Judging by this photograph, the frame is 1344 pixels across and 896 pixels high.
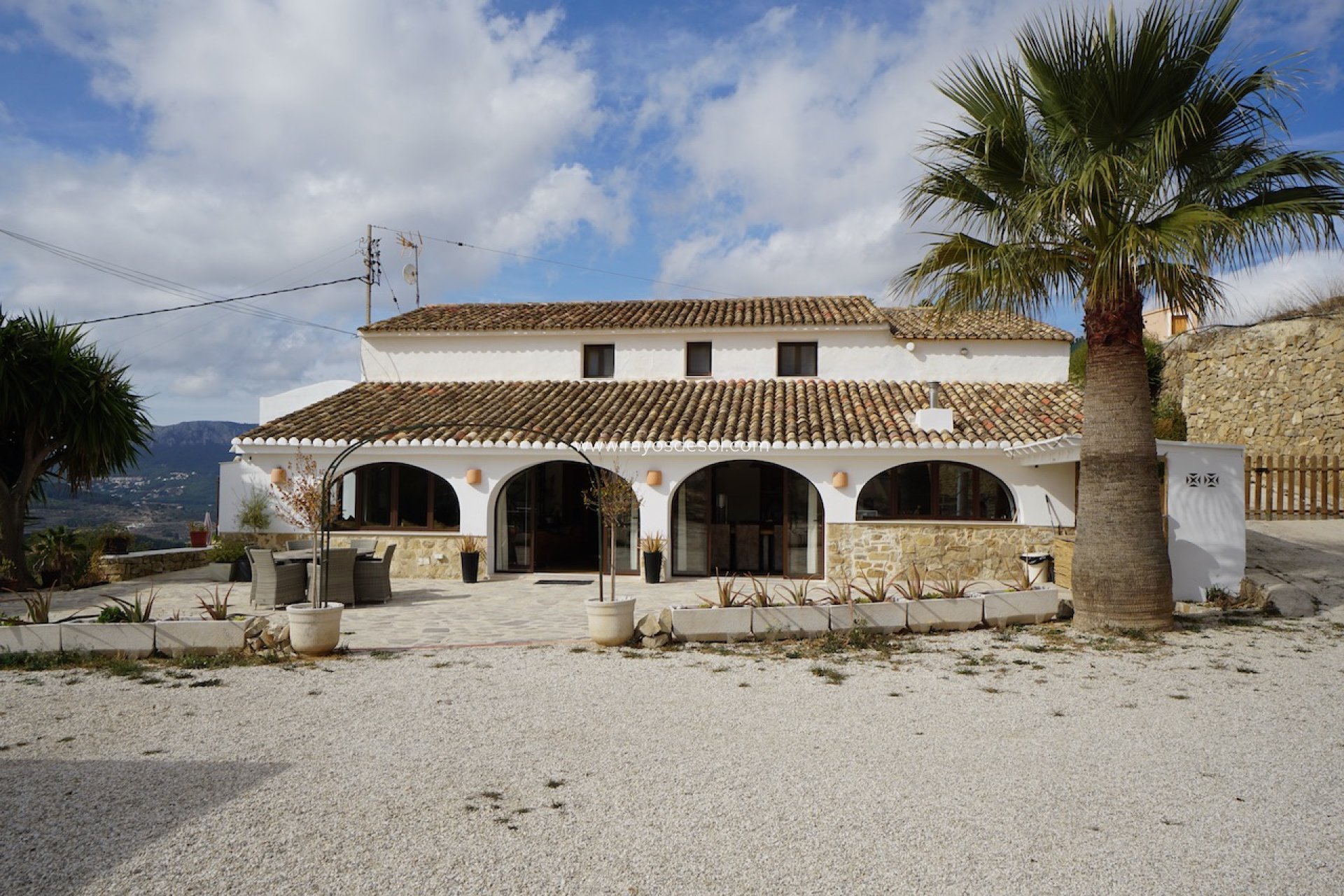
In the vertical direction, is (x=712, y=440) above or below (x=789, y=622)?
above

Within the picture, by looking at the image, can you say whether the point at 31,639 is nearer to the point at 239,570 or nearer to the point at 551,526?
the point at 239,570

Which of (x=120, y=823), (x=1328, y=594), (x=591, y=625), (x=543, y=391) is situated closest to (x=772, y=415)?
(x=543, y=391)

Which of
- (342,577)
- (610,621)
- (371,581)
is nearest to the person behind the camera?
(610,621)

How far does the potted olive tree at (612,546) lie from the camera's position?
1031 centimetres

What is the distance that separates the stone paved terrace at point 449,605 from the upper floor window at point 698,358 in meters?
6.08

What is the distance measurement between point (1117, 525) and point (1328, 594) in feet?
15.0

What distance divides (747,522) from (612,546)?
597 centimetres

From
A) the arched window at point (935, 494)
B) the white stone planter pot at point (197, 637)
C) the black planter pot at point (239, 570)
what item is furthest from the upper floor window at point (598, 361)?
the white stone planter pot at point (197, 637)

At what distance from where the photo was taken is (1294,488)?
61.5 feet

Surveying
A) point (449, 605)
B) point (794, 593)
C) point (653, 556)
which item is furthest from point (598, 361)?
point (794, 593)

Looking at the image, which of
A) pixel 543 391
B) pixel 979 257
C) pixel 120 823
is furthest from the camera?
pixel 543 391

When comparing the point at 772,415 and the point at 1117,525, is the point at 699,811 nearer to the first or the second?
the point at 1117,525

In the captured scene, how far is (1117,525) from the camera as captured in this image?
1078 centimetres

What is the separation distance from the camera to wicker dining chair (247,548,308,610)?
42.9ft
